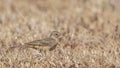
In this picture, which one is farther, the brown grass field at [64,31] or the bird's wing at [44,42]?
the bird's wing at [44,42]

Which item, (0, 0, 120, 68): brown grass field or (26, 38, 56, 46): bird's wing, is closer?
(0, 0, 120, 68): brown grass field

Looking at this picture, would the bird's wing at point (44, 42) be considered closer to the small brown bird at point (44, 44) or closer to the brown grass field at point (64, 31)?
the small brown bird at point (44, 44)

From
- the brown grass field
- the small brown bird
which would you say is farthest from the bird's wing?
the brown grass field

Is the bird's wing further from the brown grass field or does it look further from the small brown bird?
the brown grass field

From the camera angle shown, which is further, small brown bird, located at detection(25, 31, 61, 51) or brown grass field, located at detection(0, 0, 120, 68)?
small brown bird, located at detection(25, 31, 61, 51)

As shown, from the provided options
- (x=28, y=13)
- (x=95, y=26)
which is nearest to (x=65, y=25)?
(x=95, y=26)

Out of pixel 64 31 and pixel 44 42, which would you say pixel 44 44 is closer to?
pixel 44 42

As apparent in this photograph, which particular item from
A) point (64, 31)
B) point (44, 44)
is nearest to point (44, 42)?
point (44, 44)

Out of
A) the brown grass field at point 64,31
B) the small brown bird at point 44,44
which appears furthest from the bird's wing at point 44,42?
the brown grass field at point 64,31

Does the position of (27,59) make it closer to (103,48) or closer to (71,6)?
(103,48)
